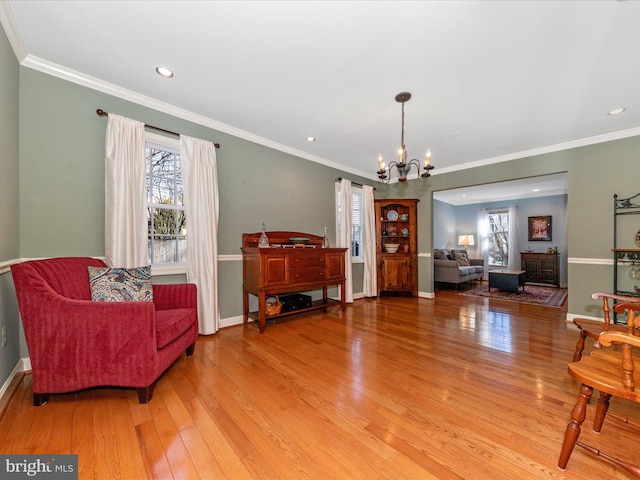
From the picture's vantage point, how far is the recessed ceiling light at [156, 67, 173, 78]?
2.29 meters

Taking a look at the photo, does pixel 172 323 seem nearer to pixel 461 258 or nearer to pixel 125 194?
pixel 125 194

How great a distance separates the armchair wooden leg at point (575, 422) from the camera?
46.6 inches

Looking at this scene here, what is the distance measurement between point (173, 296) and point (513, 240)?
29.0 ft

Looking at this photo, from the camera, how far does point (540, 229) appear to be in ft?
23.9

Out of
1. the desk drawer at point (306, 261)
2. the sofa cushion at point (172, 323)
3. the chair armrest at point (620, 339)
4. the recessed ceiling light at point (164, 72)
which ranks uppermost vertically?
the recessed ceiling light at point (164, 72)

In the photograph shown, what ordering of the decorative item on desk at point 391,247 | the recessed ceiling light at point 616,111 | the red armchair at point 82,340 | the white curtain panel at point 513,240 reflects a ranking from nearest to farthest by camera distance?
1. the red armchair at point 82,340
2. the recessed ceiling light at point 616,111
3. the decorative item on desk at point 391,247
4. the white curtain panel at point 513,240

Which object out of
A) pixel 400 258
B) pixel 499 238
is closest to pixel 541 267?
pixel 499 238

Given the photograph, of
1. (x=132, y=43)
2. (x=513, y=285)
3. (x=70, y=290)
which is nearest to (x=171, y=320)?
(x=70, y=290)

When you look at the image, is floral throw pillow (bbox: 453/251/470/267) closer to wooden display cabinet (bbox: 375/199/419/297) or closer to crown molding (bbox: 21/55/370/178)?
wooden display cabinet (bbox: 375/199/419/297)

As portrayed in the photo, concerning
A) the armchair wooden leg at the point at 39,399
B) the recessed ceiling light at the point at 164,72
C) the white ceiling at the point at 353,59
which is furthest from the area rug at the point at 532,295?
the armchair wooden leg at the point at 39,399

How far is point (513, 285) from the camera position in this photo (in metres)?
5.62

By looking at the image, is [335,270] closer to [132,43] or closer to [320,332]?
[320,332]

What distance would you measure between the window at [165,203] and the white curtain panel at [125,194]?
0.78 ft

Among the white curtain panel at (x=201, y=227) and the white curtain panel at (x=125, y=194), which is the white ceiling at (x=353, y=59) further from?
Answer: the white curtain panel at (x=201, y=227)
